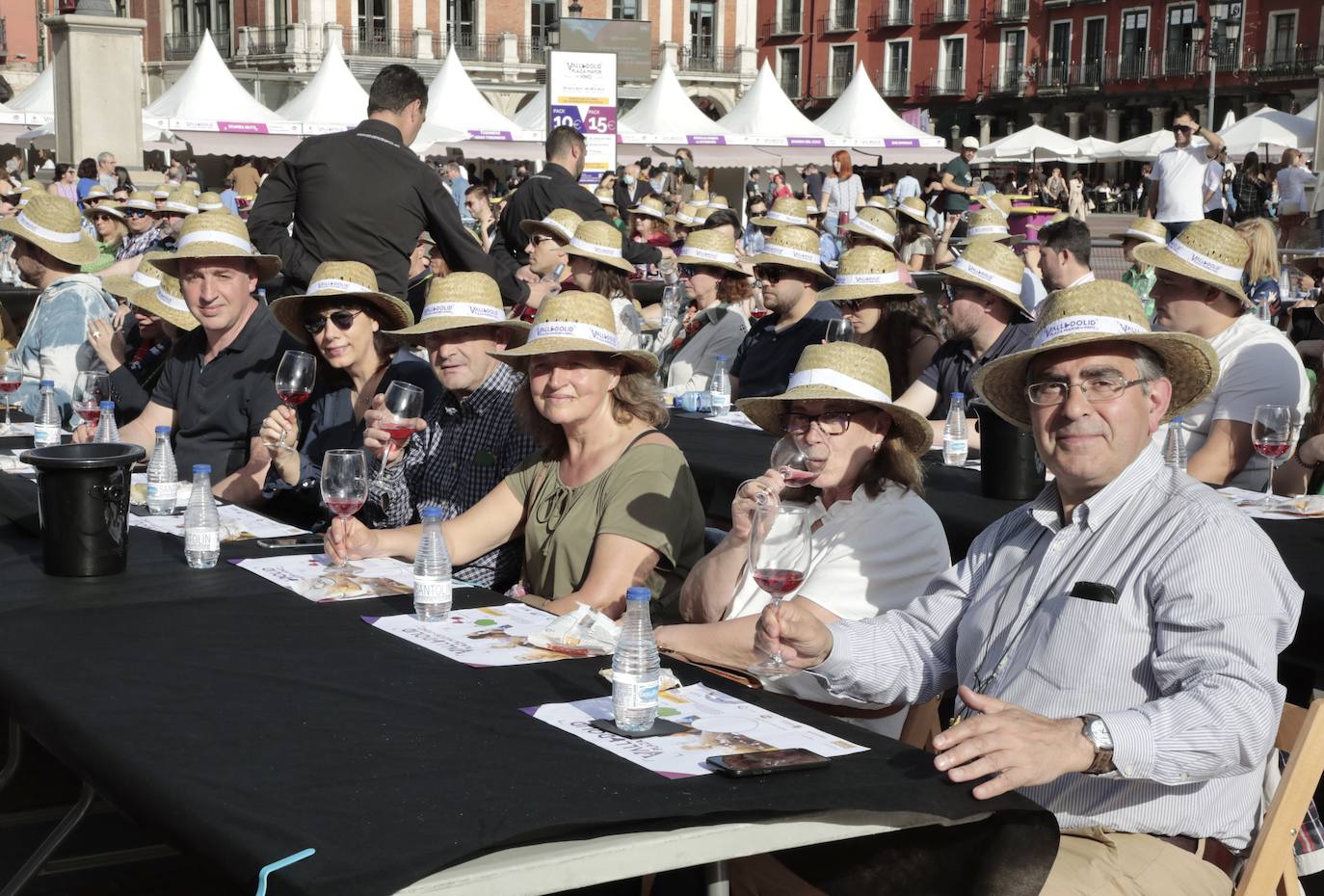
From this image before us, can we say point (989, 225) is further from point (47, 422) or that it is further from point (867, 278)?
point (47, 422)

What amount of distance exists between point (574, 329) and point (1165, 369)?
1.51 metres

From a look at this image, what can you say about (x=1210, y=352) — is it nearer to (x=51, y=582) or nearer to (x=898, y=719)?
(x=898, y=719)

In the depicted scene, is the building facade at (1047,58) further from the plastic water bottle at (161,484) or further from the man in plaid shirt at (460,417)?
the plastic water bottle at (161,484)

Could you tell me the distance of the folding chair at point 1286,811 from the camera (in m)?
2.36

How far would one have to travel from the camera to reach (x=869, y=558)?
3.24 m

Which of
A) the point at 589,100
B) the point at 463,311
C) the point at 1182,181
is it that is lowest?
the point at 463,311

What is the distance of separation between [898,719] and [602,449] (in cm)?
112

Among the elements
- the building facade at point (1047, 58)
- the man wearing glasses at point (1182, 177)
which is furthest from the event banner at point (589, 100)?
the building facade at point (1047, 58)

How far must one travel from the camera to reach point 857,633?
2775mm

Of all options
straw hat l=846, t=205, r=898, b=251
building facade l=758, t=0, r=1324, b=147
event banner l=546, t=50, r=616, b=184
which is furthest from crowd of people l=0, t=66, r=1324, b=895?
building facade l=758, t=0, r=1324, b=147

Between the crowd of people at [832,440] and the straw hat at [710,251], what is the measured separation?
2 centimetres

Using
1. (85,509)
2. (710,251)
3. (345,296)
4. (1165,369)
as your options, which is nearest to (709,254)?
(710,251)

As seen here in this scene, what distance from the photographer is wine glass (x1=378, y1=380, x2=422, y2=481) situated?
4082mm

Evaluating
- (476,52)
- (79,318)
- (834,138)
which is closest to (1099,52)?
(476,52)
